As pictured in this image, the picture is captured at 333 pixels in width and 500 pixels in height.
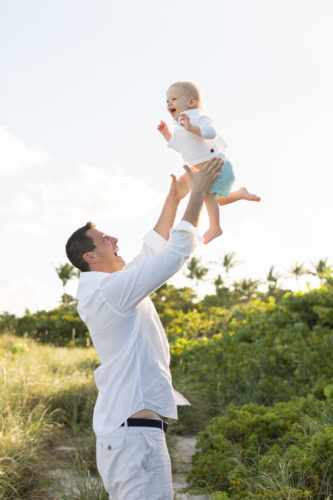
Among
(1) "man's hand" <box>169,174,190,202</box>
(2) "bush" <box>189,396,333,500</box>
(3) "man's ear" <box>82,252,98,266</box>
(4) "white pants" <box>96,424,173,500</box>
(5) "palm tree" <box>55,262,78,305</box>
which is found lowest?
(2) "bush" <box>189,396,333,500</box>

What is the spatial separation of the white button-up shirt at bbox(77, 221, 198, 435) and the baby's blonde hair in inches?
43.1

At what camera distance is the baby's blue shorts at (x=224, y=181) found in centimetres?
287

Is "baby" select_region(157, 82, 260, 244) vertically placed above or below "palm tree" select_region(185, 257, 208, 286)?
below

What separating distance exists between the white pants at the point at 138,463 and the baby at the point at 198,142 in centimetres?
113

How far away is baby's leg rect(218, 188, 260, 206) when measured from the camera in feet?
10.3

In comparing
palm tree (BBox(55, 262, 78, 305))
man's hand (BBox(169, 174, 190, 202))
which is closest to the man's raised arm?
man's hand (BBox(169, 174, 190, 202))

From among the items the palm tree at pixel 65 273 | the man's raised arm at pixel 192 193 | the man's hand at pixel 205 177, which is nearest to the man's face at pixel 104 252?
the man's raised arm at pixel 192 193

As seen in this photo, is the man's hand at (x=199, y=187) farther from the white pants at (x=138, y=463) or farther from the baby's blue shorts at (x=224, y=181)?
the white pants at (x=138, y=463)

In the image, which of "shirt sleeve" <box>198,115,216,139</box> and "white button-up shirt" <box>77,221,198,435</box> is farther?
"shirt sleeve" <box>198,115,216,139</box>

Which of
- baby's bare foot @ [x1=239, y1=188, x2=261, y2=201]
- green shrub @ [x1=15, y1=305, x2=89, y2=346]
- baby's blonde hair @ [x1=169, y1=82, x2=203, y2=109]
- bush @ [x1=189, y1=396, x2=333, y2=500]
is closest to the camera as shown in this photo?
baby's blonde hair @ [x1=169, y1=82, x2=203, y2=109]

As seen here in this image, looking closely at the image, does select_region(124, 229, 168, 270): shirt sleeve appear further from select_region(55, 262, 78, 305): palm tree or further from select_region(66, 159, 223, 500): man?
select_region(55, 262, 78, 305): palm tree

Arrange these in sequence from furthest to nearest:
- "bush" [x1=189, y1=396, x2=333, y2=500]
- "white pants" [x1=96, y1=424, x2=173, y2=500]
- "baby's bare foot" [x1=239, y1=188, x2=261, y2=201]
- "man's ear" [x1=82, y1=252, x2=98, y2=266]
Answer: "bush" [x1=189, y1=396, x2=333, y2=500] < "baby's bare foot" [x1=239, y1=188, x2=261, y2=201] < "man's ear" [x1=82, y1=252, x2=98, y2=266] < "white pants" [x1=96, y1=424, x2=173, y2=500]

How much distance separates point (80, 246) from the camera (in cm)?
267

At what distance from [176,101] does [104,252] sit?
1.08 m
